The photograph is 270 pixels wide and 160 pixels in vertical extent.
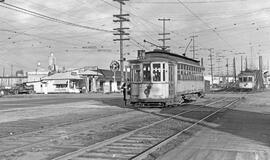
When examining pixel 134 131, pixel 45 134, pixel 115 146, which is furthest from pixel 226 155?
pixel 45 134

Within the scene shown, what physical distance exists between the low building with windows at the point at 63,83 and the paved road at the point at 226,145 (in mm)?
70838

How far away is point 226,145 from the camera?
1006cm

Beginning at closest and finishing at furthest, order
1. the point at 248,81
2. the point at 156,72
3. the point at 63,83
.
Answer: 1. the point at 156,72
2. the point at 248,81
3. the point at 63,83

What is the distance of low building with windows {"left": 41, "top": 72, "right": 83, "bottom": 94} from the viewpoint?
82.8 metres

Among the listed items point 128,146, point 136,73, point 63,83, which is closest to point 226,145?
point 128,146

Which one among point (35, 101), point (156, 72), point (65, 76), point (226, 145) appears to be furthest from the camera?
point (65, 76)

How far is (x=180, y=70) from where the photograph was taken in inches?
1018

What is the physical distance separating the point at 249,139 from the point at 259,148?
1.70 metres

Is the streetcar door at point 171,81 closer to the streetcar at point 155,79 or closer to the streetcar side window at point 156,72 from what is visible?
the streetcar at point 155,79

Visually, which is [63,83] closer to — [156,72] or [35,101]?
[35,101]

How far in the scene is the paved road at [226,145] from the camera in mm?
8469

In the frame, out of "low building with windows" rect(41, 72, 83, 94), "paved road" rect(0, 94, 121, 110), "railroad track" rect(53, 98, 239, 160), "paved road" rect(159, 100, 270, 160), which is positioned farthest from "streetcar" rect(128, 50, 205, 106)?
"low building with windows" rect(41, 72, 83, 94)

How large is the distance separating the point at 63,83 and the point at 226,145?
75162mm

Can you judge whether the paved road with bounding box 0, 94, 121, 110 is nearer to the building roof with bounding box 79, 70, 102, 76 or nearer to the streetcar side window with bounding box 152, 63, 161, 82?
the streetcar side window with bounding box 152, 63, 161, 82
